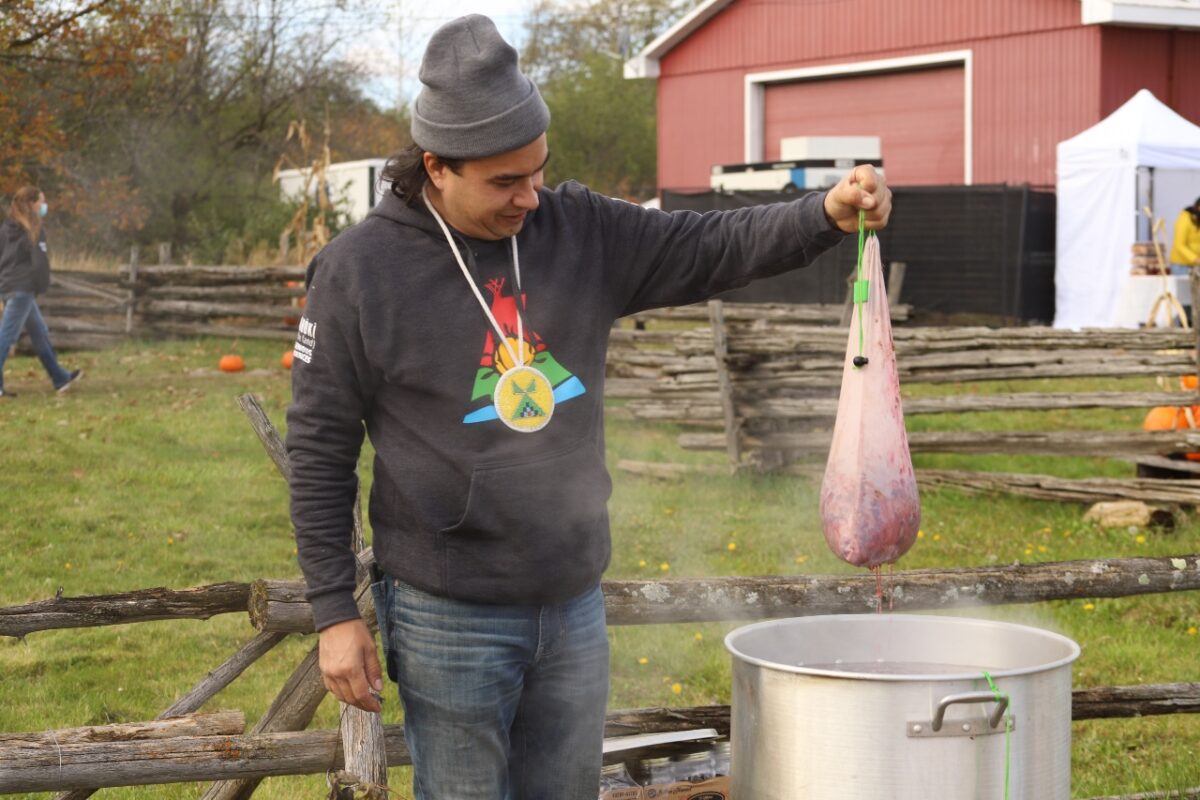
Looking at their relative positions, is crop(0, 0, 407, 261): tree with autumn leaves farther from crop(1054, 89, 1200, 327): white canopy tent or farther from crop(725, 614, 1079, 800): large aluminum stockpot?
crop(725, 614, 1079, 800): large aluminum stockpot

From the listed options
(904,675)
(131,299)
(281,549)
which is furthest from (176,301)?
(904,675)

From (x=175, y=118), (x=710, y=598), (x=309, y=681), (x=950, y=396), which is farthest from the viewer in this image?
(x=175, y=118)

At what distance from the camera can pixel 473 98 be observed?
267cm

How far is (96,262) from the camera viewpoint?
24.0m

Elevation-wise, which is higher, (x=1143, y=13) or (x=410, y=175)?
(x=1143, y=13)

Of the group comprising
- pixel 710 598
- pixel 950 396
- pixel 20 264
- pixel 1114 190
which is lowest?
pixel 710 598

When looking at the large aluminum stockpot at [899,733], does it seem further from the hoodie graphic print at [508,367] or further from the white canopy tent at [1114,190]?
the white canopy tent at [1114,190]

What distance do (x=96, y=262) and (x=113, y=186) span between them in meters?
1.45

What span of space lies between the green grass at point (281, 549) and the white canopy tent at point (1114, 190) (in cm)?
543

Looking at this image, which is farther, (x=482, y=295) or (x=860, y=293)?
(x=860, y=293)

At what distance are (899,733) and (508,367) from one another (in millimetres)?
984

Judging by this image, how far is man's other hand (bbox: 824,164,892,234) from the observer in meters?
2.79

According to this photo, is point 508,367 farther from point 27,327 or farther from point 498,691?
point 27,327

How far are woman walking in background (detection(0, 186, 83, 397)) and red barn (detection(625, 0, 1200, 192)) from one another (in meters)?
12.5
